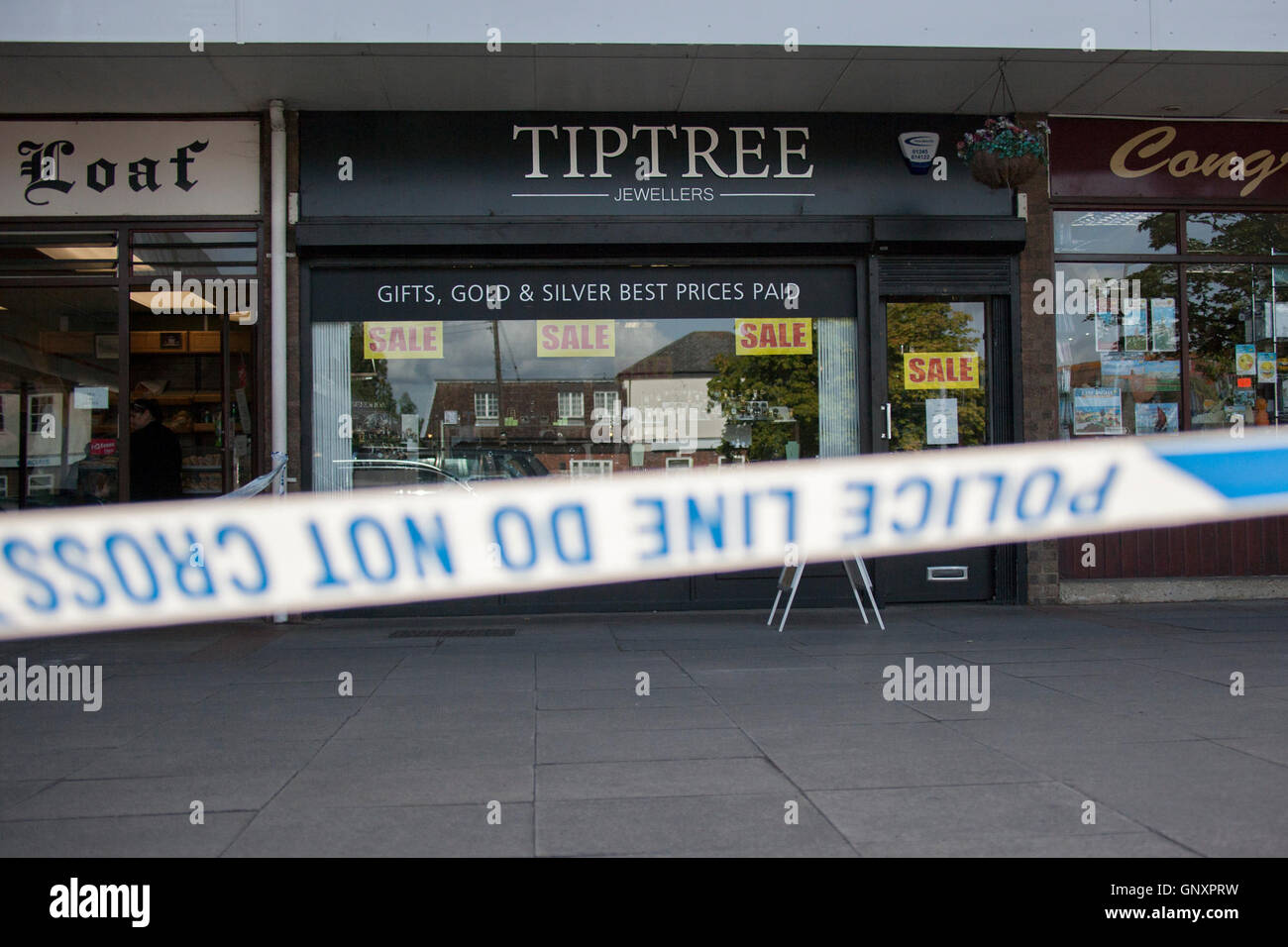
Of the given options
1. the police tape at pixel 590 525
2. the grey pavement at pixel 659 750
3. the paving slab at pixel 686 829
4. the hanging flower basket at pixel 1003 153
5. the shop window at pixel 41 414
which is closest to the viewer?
the paving slab at pixel 686 829

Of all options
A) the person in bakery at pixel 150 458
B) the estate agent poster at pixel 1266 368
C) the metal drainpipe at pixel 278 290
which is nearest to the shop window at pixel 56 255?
the person in bakery at pixel 150 458

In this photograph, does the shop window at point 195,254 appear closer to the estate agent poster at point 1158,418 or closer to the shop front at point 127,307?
the shop front at point 127,307

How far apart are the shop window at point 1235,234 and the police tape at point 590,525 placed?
1678 mm

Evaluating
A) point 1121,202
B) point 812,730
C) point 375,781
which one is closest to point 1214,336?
point 1121,202

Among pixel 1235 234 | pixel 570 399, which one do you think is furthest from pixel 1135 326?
pixel 570 399

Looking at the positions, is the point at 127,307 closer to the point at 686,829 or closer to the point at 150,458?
the point at 150,458

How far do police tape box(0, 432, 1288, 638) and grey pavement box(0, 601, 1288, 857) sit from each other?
1.19 meters

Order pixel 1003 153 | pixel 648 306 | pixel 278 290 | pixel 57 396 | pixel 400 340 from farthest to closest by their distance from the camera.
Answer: pixel 648 306
pixel 400 340
pixel 57 396
pixel 278 290
pixel 1003 153

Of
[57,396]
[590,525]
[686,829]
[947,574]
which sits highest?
[57,396]

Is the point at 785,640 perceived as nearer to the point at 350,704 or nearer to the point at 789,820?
the point at 350,704

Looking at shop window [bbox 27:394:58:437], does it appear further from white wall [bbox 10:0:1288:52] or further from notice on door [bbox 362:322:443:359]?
white wall [bbox 10:0:1288:52]

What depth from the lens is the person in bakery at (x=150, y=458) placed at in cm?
935

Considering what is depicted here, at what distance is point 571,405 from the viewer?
32.3 ft

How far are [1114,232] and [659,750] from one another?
24.3ft
